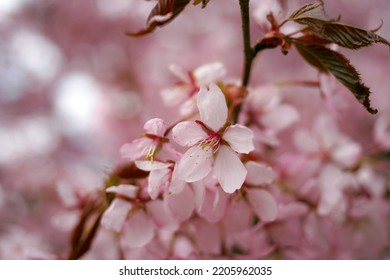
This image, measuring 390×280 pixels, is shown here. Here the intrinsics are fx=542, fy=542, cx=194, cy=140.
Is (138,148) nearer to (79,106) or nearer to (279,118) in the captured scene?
(279,118)

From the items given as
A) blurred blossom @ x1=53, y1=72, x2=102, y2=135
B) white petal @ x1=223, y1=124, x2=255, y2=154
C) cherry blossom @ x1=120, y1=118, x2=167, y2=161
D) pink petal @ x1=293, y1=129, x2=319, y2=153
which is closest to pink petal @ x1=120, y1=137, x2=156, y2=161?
cherry blossom @ x1=120, y1=118, x2=167, y2=161

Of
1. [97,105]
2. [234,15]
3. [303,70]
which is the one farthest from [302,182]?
[97,105]

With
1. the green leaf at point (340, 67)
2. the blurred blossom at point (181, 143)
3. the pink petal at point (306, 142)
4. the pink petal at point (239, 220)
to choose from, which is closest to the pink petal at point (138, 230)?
the blurred blossom at point (181, 143)

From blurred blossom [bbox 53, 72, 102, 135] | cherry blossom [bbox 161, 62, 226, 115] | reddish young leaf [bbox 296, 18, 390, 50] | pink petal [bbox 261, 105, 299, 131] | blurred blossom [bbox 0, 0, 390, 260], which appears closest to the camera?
reddish young leaf [bbox 296, 18, 390, 50]

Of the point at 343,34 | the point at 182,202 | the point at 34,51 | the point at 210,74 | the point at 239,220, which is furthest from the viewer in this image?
the point at 34,51

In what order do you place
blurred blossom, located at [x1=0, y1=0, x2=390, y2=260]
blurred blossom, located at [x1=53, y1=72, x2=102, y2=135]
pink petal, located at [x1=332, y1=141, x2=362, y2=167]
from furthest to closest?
blurred blossom, located at [x1=53, y1=72, x2=102, y2=135] → pink petal, located at [x1=332, y1=141, x2=362, y2=167] → blurred blossom, located at [x1=0, y1=0, x2=390, y2=260]

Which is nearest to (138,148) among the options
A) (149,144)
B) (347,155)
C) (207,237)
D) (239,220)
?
(149,144)

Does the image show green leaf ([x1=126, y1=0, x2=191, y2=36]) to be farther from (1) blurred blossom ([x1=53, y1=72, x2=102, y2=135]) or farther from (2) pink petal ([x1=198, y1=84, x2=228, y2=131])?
(1) blurred blossom ([x1=53, y1=72, x2=102, y2=135])
